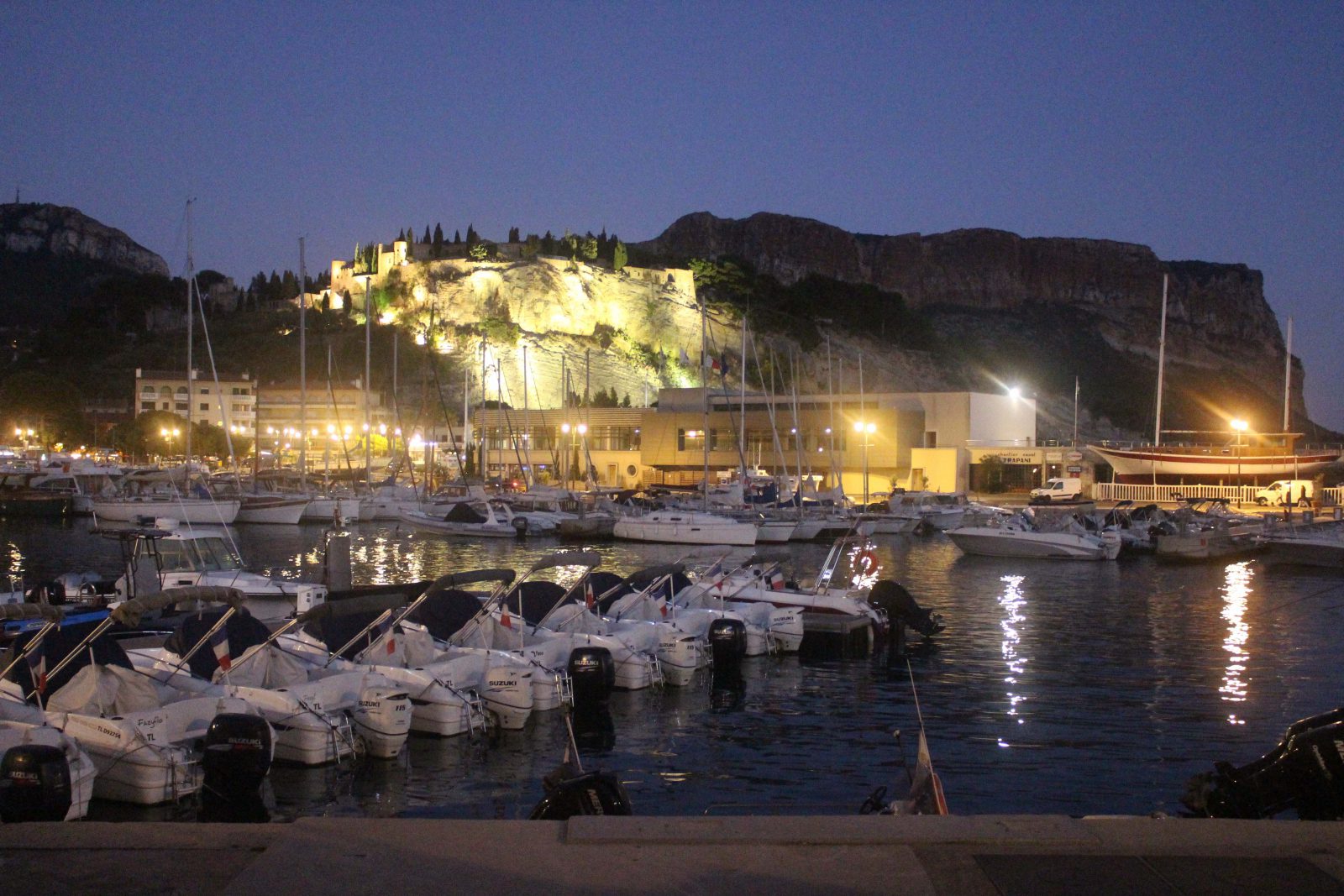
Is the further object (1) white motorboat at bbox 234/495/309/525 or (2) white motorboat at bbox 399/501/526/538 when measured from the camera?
(1) white motorboat at bbox 234/495/309/525

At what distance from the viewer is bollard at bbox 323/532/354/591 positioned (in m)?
23.6

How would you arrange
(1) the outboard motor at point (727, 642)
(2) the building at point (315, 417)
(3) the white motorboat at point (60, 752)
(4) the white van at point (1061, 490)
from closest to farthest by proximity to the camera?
(3) the white motorboat at point (60, 752), (1) the outboard motor at point (727, 642), (4) the white van at point (1061, 490), (2) the building at point (315, 417)

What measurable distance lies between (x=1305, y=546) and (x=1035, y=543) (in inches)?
362

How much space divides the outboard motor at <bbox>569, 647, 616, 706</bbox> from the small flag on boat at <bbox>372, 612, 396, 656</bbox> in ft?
8.51

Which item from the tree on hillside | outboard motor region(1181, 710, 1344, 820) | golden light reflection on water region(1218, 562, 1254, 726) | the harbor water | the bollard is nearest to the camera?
outboard motor region(1181, 710, 1344, 820)

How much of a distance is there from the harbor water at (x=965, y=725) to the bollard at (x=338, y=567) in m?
1.68

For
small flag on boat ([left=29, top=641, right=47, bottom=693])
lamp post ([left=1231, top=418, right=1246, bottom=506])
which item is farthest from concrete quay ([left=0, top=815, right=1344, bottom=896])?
lamp post ([left=1231, top=418, right=1246, bottom=506])

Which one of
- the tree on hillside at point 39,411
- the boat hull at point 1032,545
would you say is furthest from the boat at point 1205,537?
the tree on hillside at point 39,411

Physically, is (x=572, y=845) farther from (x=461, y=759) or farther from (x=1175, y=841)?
(x=461, y=759)

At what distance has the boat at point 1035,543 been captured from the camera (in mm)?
43062

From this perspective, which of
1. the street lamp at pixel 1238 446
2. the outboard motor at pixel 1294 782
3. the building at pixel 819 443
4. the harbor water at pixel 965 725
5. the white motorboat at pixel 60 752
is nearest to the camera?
the outboard motor at pixel 1294 782

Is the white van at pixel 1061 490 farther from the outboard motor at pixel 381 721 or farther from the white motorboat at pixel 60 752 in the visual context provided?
the white motorboat at pixel 60 752

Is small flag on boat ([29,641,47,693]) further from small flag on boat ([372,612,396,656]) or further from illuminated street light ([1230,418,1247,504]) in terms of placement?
illuminated street light ([1230,418,1247,504])

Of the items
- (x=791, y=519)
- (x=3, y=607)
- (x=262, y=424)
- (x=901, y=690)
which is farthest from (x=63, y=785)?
(x=262, y=424)
